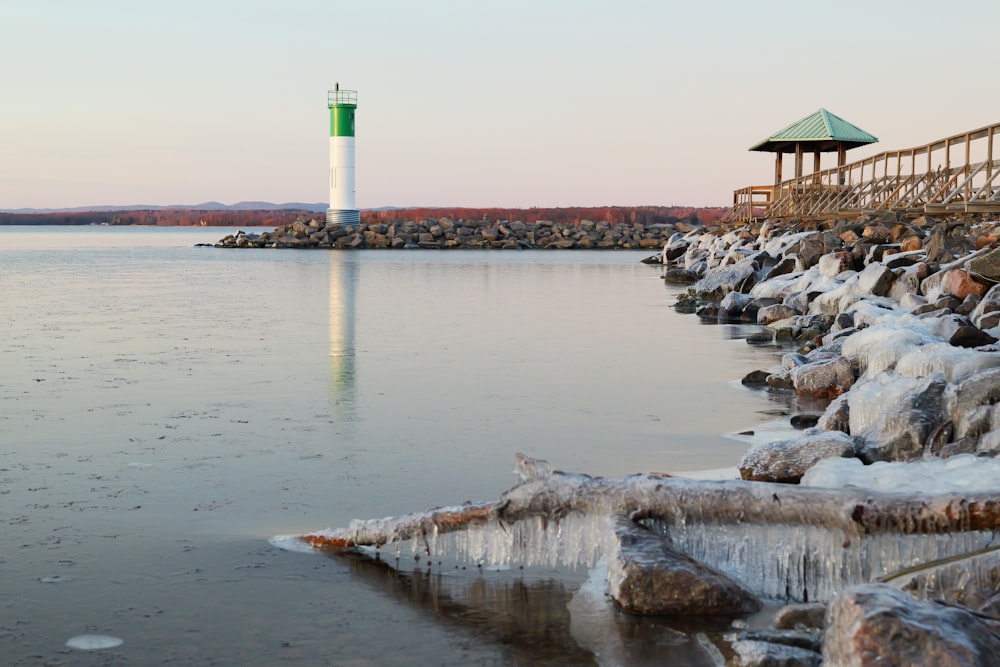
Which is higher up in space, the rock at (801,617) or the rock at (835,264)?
the rock at (835,264)

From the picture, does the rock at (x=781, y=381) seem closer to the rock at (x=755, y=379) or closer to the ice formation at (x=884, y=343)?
the rock at (x=755, y=379)

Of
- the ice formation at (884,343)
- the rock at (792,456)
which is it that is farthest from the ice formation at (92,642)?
the ice formation at (884,343)

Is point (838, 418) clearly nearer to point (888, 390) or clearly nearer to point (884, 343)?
point (888, 390)

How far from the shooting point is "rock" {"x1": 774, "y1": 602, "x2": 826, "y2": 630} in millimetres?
4195

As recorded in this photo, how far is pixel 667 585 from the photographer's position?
15.0ft

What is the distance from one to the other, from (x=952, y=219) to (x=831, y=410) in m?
14.6

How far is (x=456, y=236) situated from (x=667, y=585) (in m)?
57.2

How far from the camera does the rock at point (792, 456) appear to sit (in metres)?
6.39

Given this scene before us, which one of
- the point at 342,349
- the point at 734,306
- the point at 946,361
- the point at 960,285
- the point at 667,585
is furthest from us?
the point at 734,306

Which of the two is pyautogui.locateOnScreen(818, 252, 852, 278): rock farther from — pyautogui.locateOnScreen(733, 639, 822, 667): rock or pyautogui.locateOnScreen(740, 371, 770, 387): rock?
pyautogui.locateOnScreen(733, 639, 822, 667): rock

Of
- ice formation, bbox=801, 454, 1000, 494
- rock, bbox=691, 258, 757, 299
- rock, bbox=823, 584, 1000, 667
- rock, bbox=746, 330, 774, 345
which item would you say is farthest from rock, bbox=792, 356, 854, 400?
rock, bbox=691, 258, 757, 299

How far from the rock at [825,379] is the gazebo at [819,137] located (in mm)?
27113

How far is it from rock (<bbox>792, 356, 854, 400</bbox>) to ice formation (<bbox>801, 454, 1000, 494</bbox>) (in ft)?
14.0

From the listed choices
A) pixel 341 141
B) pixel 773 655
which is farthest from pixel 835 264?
pixel 341 141
